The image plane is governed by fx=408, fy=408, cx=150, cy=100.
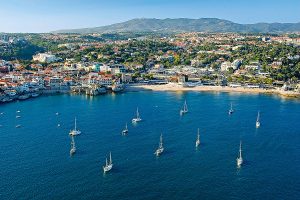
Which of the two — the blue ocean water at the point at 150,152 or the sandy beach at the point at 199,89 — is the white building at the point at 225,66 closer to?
the sandy beach at the point at 199,89

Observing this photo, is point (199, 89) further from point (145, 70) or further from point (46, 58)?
point (46, 58)

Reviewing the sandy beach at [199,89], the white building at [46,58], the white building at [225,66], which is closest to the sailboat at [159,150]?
the sandy beach at [199,89]

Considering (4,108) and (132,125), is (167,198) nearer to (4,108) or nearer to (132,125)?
(132,125)

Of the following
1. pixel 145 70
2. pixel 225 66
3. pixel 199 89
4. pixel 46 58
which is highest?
pixel 46 58

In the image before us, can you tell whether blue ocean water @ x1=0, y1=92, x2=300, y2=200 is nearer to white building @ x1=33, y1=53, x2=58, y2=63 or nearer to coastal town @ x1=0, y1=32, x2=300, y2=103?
coastal town @ x1=0, y1=32, x2=300, y2=103

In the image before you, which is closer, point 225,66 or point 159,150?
point 159,150

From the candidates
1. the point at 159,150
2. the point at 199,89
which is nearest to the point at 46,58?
the point at 199,89
